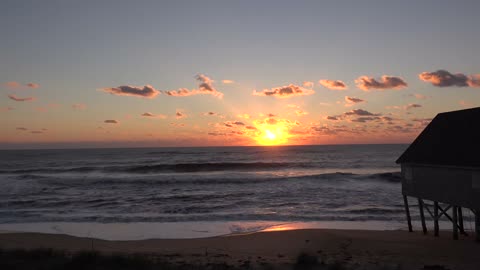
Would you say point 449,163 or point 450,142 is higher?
point 450,142

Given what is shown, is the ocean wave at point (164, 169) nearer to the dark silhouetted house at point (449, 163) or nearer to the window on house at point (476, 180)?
the dark silhouetted house at point (449, 163)

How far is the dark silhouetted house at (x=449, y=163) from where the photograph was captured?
1587 cm

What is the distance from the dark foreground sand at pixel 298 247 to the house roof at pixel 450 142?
337 cm

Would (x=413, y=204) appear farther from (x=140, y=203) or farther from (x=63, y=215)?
(x=63, y=215)

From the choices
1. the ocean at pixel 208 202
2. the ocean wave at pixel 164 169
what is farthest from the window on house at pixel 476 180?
the ocean wave at pixel 164 169

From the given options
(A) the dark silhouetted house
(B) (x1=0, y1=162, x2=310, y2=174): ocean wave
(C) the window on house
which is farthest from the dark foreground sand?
(B) (x1=0, y1=162, x2=310, y2=174): ocean wave

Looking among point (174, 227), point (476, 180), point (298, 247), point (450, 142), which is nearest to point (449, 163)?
point (450, 142)

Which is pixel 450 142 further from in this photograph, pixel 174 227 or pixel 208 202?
pixel 208 202

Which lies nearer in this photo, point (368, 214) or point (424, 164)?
point (424, 164)

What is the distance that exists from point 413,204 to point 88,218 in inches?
823

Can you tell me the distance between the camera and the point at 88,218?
25.1m

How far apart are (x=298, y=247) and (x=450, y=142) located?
748cm

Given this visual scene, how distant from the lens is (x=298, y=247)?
1709 centimetres

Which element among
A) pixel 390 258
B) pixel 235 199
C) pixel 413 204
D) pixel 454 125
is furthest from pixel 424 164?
pixel 235 199
